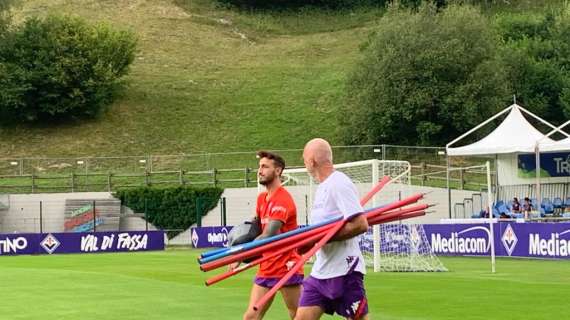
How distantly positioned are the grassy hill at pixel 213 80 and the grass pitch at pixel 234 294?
151 feet

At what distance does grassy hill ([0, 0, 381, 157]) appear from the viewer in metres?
76.5

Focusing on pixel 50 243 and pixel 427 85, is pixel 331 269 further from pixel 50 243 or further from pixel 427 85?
pixel 427 85

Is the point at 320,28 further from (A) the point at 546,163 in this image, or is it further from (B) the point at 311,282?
(B) the point at 311,282

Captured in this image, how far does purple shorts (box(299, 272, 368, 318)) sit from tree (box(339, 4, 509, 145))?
59.4 meters

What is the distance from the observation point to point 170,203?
2341 inches

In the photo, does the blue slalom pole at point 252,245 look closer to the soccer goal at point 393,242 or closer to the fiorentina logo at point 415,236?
the soccer goal at point 393,242

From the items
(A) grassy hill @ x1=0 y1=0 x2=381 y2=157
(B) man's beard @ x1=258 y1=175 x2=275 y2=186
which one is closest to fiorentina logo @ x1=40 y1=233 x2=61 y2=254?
(A) grassy hill @ x1=0 y1=0 x2=381 y2=157

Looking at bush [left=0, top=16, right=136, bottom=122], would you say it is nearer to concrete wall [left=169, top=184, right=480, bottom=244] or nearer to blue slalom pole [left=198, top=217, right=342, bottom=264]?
concrete wall [left=169, top=184, right=480, bottom=244]

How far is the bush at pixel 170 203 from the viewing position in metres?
59.3

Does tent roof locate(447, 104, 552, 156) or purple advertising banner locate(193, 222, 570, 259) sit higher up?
tent roof locate(447, 104, 552, 156)

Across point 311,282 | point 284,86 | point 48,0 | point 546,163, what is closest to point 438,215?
point 546,163

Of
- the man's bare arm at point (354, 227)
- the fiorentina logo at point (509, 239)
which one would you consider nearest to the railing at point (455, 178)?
the fiorentina logo at point (509, 239)

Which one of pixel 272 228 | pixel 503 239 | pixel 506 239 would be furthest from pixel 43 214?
pixel 272 228

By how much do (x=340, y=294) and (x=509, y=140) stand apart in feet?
117
